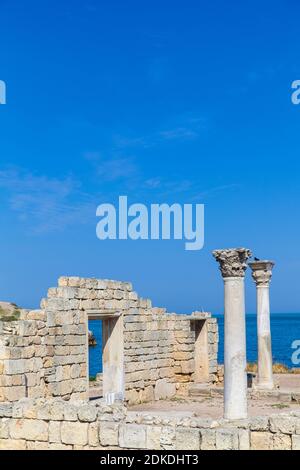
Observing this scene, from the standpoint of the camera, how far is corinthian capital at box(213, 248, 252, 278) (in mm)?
12133

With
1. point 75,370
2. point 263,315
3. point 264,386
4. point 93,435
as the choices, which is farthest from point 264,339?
point 93,435

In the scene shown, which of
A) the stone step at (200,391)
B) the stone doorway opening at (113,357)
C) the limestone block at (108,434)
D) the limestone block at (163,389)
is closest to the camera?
the limestone block at (108,434)

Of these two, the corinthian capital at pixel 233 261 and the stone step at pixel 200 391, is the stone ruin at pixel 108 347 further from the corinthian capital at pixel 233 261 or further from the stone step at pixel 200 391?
the corinthian capital at pixel 233 261

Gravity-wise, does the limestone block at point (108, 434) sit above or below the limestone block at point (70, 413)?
below

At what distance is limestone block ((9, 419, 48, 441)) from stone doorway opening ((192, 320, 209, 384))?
39.9 ft

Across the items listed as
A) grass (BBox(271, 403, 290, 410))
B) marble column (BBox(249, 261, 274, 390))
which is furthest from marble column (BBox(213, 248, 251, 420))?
marble column (BBox(249, 261, 274, 390))

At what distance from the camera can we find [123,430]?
8.59m

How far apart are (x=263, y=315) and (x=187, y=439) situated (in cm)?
1045

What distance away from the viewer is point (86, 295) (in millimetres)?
14992

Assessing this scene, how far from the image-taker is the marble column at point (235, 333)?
1190 centimetres

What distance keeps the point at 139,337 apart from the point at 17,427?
8.36 meters

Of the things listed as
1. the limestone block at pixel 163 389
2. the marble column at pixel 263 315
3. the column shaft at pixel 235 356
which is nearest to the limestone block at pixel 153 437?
the column shaft at pixel 235 356
